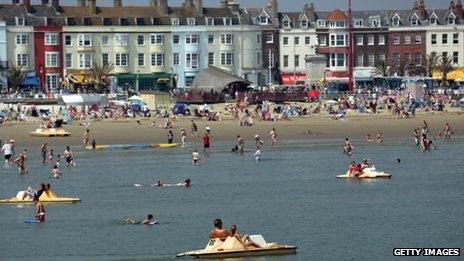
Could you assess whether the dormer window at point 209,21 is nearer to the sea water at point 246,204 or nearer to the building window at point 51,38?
the building window at point 51,38

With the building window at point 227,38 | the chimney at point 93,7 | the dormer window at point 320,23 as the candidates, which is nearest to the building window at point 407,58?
the dormer window at point 320,23

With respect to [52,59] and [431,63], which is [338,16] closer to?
[431,63]

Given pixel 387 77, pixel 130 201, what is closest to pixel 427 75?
pixel 387 77

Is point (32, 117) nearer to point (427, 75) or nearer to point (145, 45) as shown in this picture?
point (145, 45)

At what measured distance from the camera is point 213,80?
103 metres

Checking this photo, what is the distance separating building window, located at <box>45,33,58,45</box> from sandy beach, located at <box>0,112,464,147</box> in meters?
22.9

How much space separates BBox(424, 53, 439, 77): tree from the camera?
117 meters

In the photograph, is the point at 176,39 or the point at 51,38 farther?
the point at 176,39

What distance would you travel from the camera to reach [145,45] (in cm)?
11138

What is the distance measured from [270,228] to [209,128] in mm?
Result: 33097

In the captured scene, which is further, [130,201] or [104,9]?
Answer: [104,9]

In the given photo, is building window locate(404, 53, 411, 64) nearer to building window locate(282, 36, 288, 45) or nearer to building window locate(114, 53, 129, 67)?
building window locate(282, 36, 288, 45)

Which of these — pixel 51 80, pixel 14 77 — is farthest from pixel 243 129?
pixel 51 80

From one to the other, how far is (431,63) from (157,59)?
20960 millimetres
